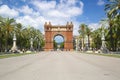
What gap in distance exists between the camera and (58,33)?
14538 centimetres

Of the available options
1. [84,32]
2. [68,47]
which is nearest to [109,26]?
[84,32]

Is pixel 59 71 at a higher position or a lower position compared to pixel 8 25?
lower

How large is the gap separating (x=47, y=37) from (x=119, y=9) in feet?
306

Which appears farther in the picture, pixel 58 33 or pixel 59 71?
pixel 58 33

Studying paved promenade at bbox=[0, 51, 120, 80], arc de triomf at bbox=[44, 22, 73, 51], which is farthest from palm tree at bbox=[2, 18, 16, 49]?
arc de triomf at bbox=[44, 22, 73, 51]

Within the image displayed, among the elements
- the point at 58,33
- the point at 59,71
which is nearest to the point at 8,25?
the point at 59,71

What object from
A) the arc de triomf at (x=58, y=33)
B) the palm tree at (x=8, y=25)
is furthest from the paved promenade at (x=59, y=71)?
the arc de triomf at (x=58, y=33)

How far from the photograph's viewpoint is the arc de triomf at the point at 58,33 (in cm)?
14362

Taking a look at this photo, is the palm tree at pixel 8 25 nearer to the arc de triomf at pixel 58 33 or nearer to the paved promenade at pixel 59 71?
the paved promenade at pixel 59 71

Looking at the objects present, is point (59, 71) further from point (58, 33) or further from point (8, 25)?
point (58, 33)

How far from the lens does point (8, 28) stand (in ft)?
241

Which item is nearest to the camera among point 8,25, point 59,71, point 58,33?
point 59,71

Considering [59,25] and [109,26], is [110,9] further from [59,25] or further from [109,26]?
[59,25]

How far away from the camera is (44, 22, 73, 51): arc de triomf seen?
471 feet
